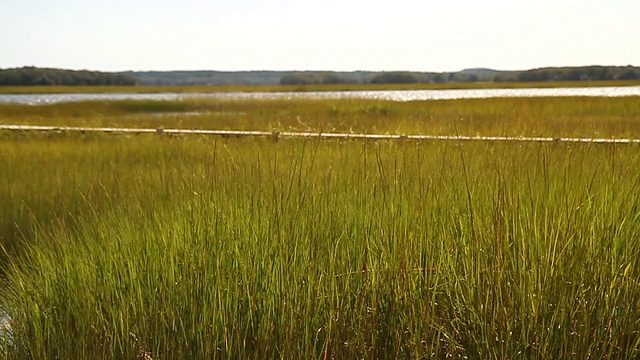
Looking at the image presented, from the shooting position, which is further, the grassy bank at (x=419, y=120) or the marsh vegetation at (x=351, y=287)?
the grassy bank at (x=419, y=120)

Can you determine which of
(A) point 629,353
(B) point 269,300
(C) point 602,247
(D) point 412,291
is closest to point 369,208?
(D) point 412,291

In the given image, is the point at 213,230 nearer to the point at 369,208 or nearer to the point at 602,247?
the point at 369,208

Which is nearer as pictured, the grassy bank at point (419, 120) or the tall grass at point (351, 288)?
the tall grass at point (351, 288)

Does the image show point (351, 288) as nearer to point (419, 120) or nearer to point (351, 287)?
point (351, 287)

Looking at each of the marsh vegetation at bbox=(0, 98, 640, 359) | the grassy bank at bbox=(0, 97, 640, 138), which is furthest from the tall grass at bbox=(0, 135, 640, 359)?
the grassy bank at bbox=(0, 97, 640, 138)

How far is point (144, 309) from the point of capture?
2.92m

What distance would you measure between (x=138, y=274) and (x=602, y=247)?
2.14 meters

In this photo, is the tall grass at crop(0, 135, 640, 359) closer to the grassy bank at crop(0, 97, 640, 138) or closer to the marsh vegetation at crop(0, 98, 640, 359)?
the marsh vegetation at crop(0, 98, 640, 359)

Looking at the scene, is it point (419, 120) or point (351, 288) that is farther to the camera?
point (419, 120)

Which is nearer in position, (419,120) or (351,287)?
(351,287)

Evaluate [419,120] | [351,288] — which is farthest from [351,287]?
[419,120]

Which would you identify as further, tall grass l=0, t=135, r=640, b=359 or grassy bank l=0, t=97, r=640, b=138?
grassy bank l=0, t=97, r=640, b=138

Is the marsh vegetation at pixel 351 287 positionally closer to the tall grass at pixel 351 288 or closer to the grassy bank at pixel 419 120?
the tall grass at pixel 351 288

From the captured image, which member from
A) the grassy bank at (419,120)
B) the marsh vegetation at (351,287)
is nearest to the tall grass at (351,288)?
the marsh vegetation at (351,287)
